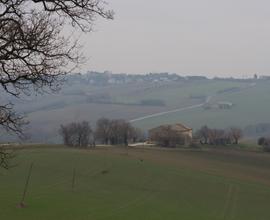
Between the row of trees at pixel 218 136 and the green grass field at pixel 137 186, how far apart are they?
2684 centimetres

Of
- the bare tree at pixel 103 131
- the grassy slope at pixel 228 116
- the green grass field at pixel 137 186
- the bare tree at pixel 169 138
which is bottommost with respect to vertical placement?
the green grass field at pixel 137 186

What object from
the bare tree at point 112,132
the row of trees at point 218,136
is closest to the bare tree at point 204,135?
the row of trees at point 218,136

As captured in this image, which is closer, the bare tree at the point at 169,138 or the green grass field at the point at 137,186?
the green grass field at the point at 137,186

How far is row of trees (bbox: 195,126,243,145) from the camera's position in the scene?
10381 centimetres

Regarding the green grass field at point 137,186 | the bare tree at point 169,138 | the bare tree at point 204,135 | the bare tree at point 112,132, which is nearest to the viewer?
the green grass field at point 137,186

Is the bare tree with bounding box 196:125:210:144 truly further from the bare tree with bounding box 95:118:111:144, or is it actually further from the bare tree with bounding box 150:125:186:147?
the bare tree with bounding box 95:118:111:144

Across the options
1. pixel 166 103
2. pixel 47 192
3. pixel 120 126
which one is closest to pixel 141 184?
pixel 47 192

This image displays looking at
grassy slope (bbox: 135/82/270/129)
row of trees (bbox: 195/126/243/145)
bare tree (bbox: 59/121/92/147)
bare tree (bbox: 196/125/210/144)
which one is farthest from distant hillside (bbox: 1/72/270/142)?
bare tree (bbox: 196/125/210/144)

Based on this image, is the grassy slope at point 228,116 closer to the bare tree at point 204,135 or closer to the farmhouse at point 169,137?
the bare tree at point 204,135

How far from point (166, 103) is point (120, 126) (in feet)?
306

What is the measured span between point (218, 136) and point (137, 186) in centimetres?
5731

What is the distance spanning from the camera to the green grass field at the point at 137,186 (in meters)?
36.9

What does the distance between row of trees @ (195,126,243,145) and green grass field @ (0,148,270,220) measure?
26.8 meters

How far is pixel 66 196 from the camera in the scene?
138 ft
